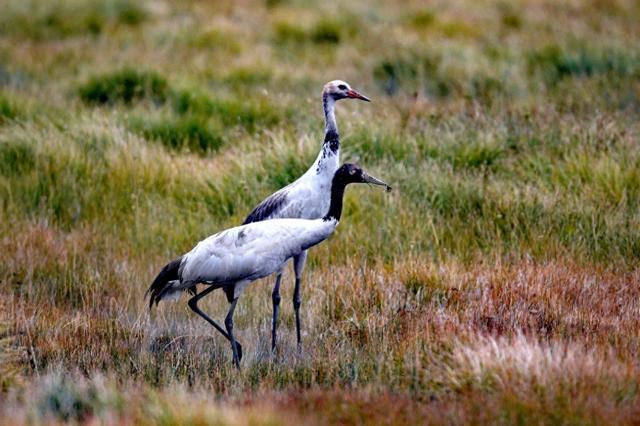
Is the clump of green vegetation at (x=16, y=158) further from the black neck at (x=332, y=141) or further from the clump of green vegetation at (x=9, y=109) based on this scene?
the black neck at (x=332, y=141)

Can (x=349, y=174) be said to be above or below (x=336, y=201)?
above

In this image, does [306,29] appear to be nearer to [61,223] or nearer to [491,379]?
[61,223]

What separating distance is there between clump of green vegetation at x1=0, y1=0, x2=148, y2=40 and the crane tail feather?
11765mm

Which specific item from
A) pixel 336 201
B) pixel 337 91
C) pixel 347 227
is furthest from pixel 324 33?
pixel 336 201

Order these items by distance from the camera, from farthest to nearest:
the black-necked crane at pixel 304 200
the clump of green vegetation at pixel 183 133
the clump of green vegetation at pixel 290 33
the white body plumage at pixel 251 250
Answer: the clump of green vegetation at pixel 290 33, the clump of green vegetation at pixel 183 133, the black-necked crane at pixel 304 200, the white body plumage at pixel 251 250

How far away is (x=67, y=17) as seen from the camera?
18.7 m

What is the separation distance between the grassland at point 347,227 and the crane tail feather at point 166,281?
0.31 meters

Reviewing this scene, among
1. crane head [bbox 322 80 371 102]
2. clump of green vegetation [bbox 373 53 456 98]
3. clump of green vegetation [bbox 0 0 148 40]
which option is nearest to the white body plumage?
crane head [bbox 322 80 371 102]

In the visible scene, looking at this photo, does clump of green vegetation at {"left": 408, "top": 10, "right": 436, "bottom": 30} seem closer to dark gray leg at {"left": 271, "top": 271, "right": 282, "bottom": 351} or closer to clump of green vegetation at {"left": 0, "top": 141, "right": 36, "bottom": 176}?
clump of green vegetation at {"left": 0, "top": 141, "right": 36, "bottom": 176}

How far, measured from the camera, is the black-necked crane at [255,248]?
6504 millimetres

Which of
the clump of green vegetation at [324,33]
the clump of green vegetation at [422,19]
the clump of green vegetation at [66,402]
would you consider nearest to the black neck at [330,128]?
the clump of green vegetation at [66,402]

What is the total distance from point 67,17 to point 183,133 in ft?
26.8

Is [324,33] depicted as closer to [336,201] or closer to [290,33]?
[290,33]

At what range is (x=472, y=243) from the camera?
8.77 metres
